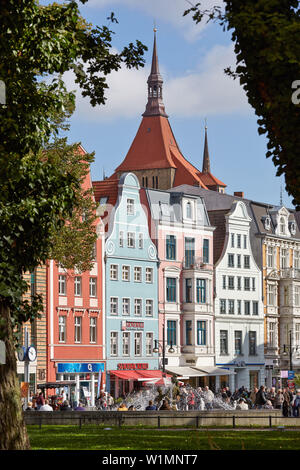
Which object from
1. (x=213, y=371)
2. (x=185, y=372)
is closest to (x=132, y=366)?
(x=185, y=372)

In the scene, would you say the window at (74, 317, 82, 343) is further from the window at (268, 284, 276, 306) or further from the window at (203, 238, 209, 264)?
the window at (268, 284, 276, 306)

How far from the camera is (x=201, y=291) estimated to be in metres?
87.4

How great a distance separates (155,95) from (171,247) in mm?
70270

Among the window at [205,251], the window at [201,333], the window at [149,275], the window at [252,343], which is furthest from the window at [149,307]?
the window at [252,343]

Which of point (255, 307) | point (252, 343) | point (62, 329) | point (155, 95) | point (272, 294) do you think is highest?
point (155, 95)

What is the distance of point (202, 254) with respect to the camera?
8862 centimetres

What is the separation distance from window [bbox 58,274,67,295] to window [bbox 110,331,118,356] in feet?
21.1

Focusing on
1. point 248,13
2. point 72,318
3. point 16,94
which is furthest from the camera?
point 72,318

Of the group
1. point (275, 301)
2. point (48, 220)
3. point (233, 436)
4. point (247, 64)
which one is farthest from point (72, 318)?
point (247, 64)

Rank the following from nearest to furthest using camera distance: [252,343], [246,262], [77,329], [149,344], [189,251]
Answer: [77,329] < [149,344] < [189,251] < [246,262] < [252,343]

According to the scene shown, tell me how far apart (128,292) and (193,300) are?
747cm

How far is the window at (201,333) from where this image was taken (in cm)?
8650

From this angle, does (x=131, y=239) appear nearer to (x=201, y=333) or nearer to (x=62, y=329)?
(x=62, y=329)

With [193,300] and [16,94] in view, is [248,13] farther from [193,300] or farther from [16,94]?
[193,300]
